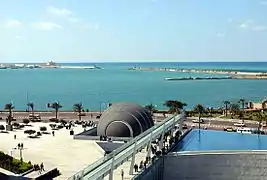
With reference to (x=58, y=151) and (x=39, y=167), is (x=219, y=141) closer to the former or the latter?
(x=58, y=151)

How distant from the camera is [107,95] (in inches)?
6112

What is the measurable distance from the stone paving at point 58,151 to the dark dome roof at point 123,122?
8.34ft

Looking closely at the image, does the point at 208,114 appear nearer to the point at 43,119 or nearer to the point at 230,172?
the point at 43,119

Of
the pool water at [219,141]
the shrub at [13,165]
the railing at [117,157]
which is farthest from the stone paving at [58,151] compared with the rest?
the pool water at [219,141]

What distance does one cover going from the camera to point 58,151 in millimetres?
46656

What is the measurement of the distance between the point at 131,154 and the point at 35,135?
72.5 feet

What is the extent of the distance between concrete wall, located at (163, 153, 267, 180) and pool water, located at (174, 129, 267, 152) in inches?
161

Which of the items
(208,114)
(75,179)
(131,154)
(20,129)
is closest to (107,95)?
(208,114)

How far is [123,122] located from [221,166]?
13.3 metres

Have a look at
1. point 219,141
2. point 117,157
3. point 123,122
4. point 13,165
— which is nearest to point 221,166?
point 219,141

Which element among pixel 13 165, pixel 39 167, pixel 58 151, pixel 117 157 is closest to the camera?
pixel 117 157

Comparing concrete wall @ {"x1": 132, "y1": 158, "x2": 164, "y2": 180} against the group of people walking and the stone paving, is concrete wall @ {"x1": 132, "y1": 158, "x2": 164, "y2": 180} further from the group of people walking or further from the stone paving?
the group of people walking

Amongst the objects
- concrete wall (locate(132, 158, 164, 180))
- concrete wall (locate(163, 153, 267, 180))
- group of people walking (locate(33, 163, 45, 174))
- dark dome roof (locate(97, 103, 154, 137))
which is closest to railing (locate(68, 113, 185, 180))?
concrete wall (locate(132, 158, 164, 180))

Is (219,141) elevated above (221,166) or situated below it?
above
